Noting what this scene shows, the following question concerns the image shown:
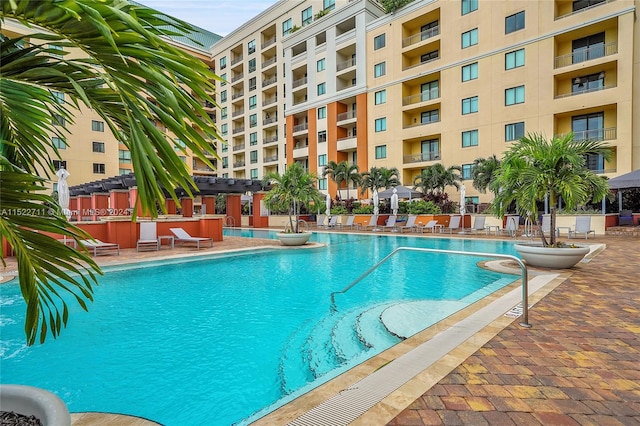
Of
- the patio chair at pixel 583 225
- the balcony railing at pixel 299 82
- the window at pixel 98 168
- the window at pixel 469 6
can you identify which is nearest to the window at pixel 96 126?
the window at pixel 98 168

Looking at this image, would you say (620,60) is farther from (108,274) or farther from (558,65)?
(108,274)

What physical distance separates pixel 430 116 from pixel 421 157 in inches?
149

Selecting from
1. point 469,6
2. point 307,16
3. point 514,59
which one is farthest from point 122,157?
point 514,59

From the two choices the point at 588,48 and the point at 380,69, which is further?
the point at 380,69

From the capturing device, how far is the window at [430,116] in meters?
29.4

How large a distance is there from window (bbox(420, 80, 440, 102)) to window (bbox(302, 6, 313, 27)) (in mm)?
17164

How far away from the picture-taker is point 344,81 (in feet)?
116

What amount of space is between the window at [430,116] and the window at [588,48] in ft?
32.2

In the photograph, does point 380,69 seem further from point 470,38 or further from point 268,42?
point 268,42

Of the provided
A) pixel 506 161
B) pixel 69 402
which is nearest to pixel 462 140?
pixel 506 161

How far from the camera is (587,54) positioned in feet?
72.4

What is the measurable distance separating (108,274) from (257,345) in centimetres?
627

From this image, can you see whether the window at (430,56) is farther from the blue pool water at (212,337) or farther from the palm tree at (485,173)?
the blue pool water at (212,337)

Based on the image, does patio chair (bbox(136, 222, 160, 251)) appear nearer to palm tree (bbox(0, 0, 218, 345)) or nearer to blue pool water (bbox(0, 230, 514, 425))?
blue pool water (bbox(0, 230, 514, 425))
